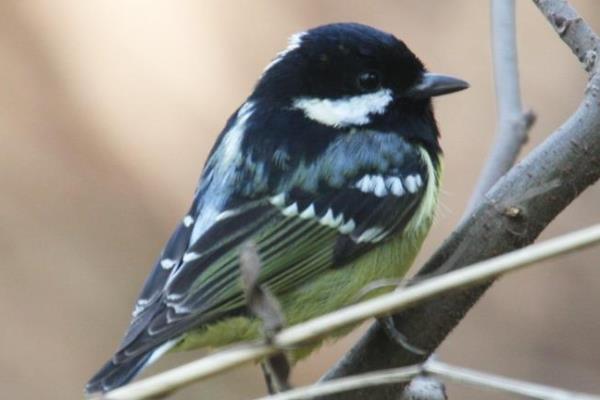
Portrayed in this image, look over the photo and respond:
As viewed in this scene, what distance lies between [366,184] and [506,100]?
43 centimetres

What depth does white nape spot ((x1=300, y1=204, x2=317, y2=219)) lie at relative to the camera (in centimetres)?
309

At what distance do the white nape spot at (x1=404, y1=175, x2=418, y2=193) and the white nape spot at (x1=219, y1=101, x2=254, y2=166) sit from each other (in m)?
0.41

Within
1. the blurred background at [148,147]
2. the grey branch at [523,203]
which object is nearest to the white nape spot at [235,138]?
the grey branch at [523,203]

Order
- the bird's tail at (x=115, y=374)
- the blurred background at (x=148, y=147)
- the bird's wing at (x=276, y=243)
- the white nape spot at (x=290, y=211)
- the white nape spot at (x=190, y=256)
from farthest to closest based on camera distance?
the blurred background at (x=148, y=147), the white nape spot at (x=290, y=211), the white nape spot at (x=190, y=256), the bird's wing at (x=276, y=243), the bird's tail at (x=115, y=374)

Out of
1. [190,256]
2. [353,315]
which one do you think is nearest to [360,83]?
[190,256]

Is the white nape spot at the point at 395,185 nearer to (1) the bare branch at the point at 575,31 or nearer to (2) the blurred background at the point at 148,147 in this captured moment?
(1) the bare branch at the point at 575,31

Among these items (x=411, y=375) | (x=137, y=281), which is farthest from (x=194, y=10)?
(x=411, y=375)

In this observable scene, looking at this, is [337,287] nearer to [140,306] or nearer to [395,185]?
[395,185]

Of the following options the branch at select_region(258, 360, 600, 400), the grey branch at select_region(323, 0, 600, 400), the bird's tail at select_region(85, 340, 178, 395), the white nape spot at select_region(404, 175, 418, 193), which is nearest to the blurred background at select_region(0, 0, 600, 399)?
the white nape spot at select_region(404, 175, 418, 193)

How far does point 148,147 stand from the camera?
18.1 feet

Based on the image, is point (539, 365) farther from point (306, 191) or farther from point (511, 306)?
point (306, 191)

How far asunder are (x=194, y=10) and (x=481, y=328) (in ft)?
5.86

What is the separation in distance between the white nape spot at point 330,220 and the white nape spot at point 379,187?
13cm

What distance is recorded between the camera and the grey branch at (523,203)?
2408 mm
